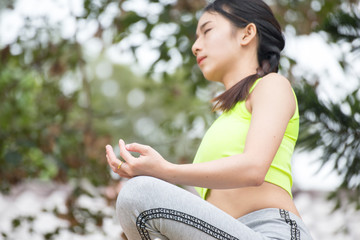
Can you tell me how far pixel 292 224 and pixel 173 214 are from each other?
33cm

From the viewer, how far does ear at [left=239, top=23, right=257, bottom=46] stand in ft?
5.32

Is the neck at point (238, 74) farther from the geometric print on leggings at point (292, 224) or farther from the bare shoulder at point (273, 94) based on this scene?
the geometric print on leggings at point (292, 224)

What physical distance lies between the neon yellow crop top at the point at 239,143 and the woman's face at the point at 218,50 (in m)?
0.14

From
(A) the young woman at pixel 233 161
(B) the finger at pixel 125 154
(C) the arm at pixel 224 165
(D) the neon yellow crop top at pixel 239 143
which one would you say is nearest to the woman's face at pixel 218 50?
(A) the young woman at pixel 233 161

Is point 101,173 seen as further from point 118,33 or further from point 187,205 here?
point 187,205

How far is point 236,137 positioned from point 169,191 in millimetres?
297

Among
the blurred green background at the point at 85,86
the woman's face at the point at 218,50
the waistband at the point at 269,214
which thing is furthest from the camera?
the blurred green background at the point at 85,86

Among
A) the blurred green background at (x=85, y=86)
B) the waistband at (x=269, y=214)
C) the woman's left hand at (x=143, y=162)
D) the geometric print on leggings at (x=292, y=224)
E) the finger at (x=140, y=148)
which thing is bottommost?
the blurred green background at (x=85, y=86)

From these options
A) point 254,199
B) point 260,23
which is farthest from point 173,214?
point 260,23

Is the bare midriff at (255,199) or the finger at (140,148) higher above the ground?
the finger at (140,148)

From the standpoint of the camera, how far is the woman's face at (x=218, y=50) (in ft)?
5.30

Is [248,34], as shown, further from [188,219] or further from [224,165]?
[188,219]

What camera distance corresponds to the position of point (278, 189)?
1434 mm

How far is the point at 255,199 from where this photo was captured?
4.58ft
